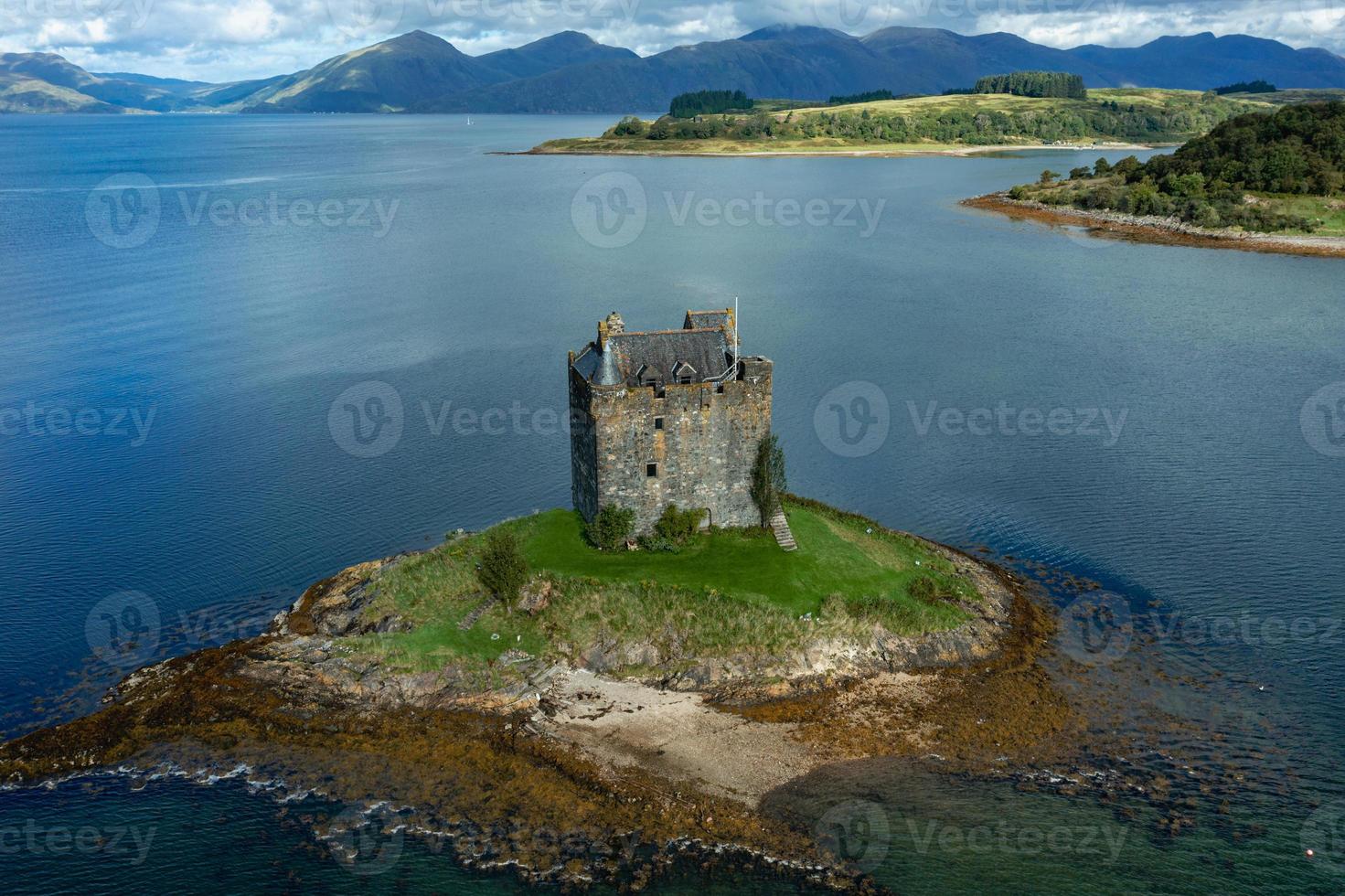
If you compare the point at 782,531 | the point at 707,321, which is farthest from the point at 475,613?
the point at 707,321

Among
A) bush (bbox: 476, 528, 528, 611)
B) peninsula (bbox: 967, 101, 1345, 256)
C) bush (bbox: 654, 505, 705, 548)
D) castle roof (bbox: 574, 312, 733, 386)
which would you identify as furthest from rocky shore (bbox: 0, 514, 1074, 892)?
peninsula (bbox: 967, 101, 1345, 256)

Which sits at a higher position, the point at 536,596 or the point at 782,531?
the point at 782,531

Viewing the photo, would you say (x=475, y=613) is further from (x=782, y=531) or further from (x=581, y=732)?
(x=782, y=531)

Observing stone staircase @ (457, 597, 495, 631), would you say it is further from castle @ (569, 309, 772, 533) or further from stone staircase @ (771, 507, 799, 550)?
stone staircase @ (771, 507, 799, 550)

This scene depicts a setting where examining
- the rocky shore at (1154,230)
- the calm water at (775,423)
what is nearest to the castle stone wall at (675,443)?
the calm water at (775,423)

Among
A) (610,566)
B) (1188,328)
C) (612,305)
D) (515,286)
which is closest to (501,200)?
(515,286)

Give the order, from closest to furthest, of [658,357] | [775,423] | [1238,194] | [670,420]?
[670,420] → [658,357] → [775,423] → [1238,194]
